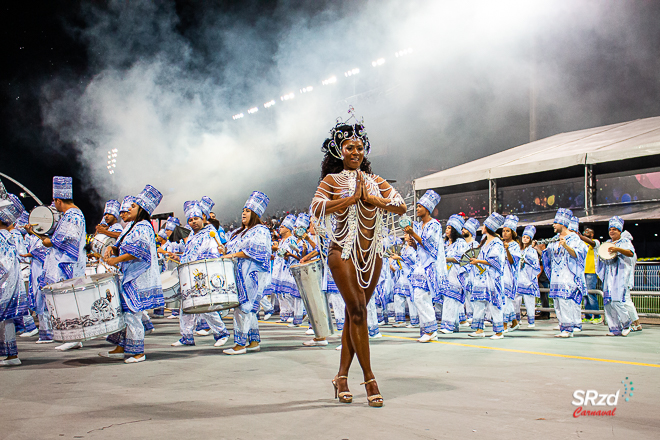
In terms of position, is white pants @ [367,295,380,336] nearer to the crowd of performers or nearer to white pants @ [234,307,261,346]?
the crowd of performers

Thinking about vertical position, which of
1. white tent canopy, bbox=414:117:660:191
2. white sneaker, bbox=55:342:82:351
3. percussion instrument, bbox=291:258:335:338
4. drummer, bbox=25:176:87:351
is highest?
white tent canopy, bbox=414:117:660:191

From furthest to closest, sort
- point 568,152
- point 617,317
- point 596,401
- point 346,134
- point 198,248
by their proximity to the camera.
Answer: point 568,152
point 617,317
point 198,248
point 346,134
point 596,401

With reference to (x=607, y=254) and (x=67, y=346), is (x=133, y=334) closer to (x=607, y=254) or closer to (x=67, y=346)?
(x=67, y=346)

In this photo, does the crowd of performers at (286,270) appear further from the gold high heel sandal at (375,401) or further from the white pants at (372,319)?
the gold high heel sandal at (375,401)

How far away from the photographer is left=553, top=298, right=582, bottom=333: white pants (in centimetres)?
779

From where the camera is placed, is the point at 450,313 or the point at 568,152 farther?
the point at 568,152

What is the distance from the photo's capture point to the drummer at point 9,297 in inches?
210

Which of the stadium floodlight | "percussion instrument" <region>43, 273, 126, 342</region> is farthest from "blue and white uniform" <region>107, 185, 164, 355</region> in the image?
the stadium floodlight

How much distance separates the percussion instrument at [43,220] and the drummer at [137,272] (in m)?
1.51

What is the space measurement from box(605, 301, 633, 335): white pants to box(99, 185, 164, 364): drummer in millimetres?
6826

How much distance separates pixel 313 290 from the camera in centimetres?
621

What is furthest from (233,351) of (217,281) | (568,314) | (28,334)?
(568,314)

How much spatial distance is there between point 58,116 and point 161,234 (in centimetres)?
1134

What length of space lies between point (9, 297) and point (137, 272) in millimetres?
1292
